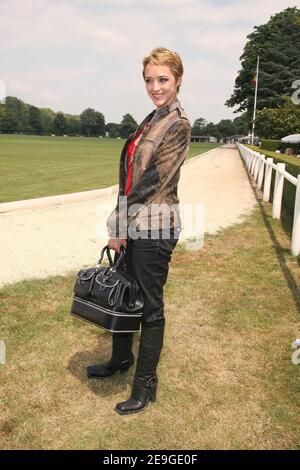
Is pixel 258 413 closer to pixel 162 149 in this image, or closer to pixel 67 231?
pixel 162 149

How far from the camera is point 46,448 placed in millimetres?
2311

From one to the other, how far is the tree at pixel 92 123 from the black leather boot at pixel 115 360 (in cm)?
16055

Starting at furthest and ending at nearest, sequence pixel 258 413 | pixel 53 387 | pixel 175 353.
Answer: pixel 175 353 → pixel 53 387 → pixel 258 413

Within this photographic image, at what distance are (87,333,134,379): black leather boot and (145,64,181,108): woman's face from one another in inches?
63.5

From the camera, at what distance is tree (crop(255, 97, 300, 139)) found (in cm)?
3559

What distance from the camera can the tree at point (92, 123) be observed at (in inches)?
6186

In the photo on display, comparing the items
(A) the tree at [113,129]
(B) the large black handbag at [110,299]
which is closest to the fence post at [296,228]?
(B) the large black handbag at [110,299]

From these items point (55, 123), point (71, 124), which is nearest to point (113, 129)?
point (71, 124)

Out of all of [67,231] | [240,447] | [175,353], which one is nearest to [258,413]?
[240,447]

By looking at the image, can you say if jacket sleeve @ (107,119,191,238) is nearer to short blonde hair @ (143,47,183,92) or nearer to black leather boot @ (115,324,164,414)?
short blonde hair @ (143,47,183,92)

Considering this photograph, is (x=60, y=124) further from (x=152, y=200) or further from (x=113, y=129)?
(x=152, y=200)

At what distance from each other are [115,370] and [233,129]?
170564 millimetres

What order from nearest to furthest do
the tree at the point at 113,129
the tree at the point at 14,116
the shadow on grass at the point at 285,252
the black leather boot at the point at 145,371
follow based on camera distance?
the black leather boot at the point at 145,371 → the shadow on grass at the point at 285,252 → the tree at the point at 14,116 → the tree at the point at 113,129

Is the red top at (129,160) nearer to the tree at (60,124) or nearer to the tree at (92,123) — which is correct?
the tree at (60,124)
